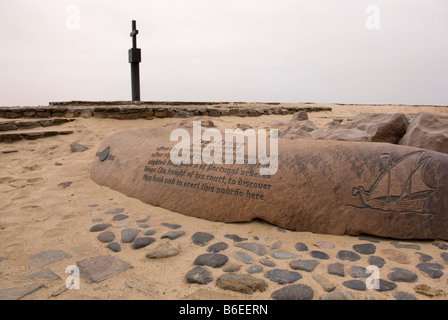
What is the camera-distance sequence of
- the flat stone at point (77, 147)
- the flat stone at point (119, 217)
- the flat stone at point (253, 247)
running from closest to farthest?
the flat stone at point (253, 247) → the flat stone at point (119, 217) → the flat stone at point (77, 147)

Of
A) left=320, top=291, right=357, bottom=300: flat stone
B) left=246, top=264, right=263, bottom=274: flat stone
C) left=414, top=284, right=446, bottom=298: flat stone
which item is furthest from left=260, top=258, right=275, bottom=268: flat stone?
left=414, top=284, right=446, bottom=298: flat stone

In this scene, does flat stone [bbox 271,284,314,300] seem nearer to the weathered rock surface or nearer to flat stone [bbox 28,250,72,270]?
flat stone [bbox 28,250,72,270]

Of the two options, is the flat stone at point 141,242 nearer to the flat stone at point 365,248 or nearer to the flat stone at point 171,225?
the flat stone at point 171,225

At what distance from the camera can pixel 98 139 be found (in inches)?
215

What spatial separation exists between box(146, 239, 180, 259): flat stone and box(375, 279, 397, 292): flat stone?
115 centimetres

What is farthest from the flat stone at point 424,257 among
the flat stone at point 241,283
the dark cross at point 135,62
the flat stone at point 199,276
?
the dark cross at point 135,62

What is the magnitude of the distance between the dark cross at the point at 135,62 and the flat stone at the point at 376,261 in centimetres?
1170

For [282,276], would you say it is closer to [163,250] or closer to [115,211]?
[163,250]

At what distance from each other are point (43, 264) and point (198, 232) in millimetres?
970

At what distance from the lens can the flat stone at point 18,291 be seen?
5.01ft

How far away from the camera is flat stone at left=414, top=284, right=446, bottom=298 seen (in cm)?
154

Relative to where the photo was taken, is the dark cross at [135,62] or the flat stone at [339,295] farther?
the dark cross at [135,62]

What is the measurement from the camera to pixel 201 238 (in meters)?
2.19

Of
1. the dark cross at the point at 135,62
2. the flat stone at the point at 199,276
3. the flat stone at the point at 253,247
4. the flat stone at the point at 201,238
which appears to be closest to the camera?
the flat stone at the point at 199,276
